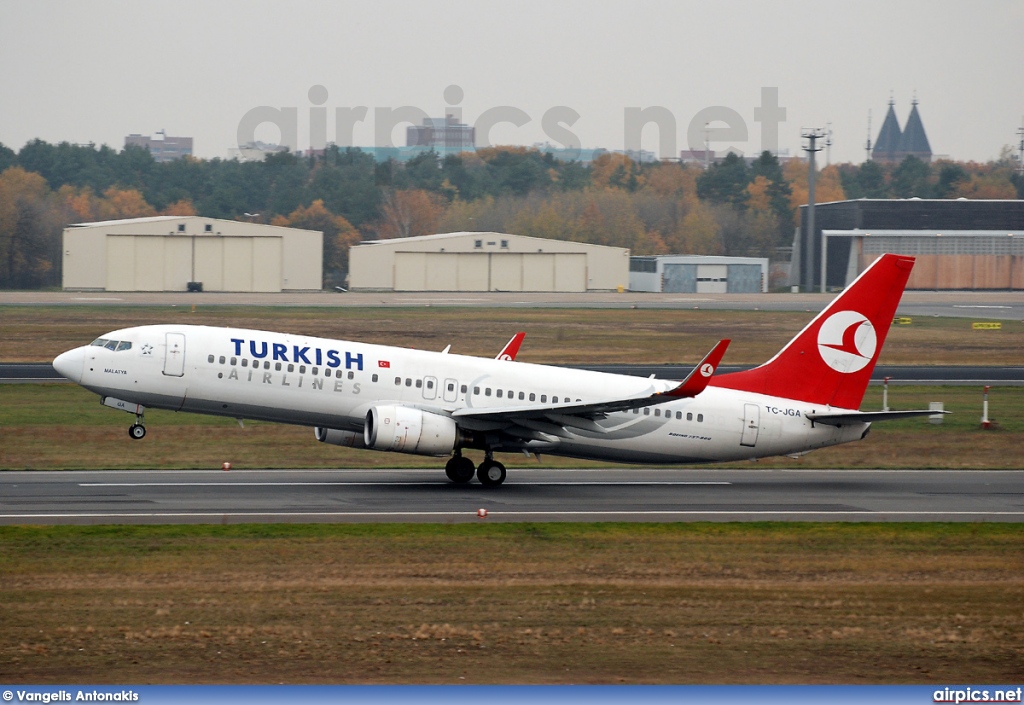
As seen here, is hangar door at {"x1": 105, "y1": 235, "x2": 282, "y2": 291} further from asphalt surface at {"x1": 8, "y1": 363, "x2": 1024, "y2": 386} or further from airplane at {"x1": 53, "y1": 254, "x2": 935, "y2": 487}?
airplane at {"x1": 53, "y1": 254, "x2": 935, "y2": 487}

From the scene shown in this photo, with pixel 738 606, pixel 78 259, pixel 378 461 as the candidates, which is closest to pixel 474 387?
pixel 378 461

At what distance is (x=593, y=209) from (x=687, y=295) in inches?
2210

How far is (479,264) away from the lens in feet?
420

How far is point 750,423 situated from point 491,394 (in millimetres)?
7118

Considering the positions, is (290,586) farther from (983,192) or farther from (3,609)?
(983,192)

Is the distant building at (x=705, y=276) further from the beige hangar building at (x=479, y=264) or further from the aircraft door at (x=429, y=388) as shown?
the aircraft door at (x=429, y=388)

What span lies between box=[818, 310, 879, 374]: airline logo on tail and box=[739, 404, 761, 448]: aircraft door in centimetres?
247

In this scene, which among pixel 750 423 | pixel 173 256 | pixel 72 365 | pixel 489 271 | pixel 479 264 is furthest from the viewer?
pixel 489 271

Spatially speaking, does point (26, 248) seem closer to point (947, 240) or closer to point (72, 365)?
point (947, 240)

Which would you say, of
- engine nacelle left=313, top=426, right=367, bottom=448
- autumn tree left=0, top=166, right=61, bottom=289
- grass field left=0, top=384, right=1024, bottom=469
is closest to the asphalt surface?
grass field left=0, top=384, right=1024, bottom=469

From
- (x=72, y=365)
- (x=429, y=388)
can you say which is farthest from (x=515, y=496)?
(x=72, y=365)

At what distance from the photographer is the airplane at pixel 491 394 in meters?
32.0

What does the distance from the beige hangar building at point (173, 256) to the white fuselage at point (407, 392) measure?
87128 millimetres

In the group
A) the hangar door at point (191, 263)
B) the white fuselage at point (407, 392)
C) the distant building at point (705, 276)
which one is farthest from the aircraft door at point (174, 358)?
the distant building at point (705, 276)
